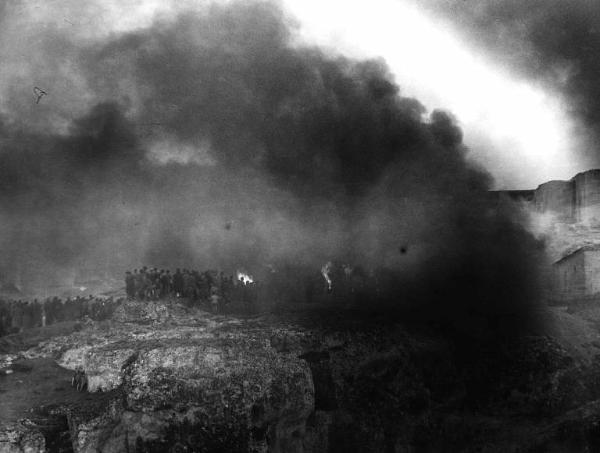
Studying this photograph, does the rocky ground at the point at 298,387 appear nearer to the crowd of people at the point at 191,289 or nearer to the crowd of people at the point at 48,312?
the crowd of people at the point at 48,312

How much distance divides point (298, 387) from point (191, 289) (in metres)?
9.03

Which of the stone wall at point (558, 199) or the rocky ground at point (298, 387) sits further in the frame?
the stone wall at point (558, 199)

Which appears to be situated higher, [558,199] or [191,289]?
[558,199]

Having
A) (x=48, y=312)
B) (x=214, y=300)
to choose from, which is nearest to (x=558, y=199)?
Answer: (x=214, y=300)

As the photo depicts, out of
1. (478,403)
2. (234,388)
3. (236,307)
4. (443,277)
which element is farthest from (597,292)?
(234,388)

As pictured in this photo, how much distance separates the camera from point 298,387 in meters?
14.6

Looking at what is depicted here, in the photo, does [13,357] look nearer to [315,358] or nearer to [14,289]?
[315,358]

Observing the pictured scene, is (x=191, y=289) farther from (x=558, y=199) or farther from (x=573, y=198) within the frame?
(x=573, y=198)

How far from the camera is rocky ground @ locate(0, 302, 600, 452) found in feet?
43.3

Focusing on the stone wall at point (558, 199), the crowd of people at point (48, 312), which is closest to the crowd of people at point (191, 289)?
the crowd of people at point (48, 312)

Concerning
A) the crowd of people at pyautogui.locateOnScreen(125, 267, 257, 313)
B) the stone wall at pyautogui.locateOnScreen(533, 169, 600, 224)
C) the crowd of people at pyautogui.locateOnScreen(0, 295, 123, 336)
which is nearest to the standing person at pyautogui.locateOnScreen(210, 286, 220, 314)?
the crowd of people at pyautogui.locateOnScreen(125, 267, 257, 313)

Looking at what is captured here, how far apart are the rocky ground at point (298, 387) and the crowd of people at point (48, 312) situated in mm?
2136

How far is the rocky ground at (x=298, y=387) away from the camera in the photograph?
13.2 metres

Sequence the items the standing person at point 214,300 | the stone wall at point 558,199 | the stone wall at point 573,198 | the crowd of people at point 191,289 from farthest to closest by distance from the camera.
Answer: the stone wall at point 558,199
the stone wall at point 573,198
the crowd of people at point 191,289
the standing person at point 214,300
